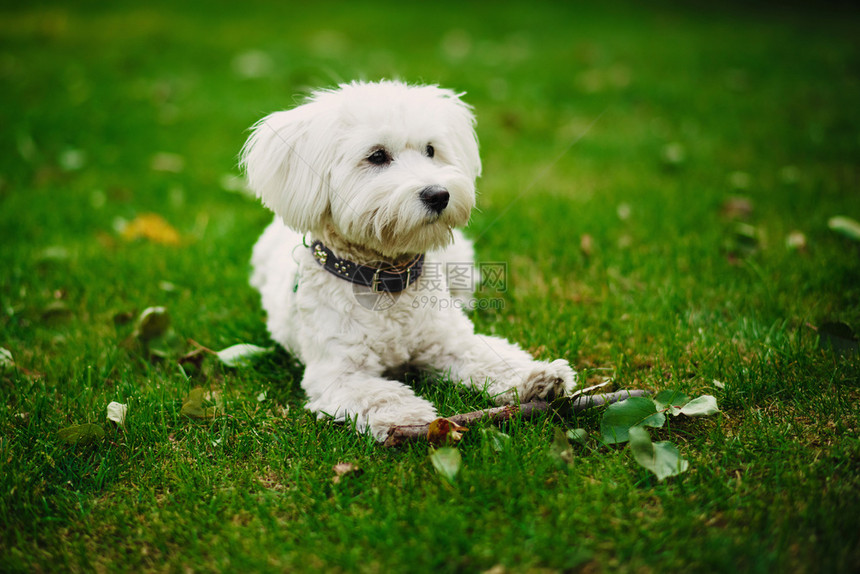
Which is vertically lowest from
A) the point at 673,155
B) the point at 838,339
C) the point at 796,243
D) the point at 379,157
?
the point at 838,339

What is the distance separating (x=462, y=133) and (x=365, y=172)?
58 centimetres

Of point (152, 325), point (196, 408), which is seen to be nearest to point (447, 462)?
point (196, 408)

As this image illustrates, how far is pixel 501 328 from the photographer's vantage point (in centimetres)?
305

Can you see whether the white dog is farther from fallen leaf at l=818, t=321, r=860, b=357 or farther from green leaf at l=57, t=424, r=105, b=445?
fallen leaf at l=818, t=321, r=860, b=357

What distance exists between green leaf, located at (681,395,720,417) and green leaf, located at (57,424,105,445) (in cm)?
220

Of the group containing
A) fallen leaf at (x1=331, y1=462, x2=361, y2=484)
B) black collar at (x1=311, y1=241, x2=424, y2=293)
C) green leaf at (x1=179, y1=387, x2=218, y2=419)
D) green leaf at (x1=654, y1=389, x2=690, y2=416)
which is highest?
black collar at (x1=311, y1=241, x2=424, y2=293)

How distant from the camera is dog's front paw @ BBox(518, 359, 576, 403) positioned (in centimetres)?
229

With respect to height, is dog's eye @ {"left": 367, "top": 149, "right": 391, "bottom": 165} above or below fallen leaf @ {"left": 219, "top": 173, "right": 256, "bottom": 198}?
above

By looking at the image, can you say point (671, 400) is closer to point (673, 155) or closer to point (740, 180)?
point (740, 180)

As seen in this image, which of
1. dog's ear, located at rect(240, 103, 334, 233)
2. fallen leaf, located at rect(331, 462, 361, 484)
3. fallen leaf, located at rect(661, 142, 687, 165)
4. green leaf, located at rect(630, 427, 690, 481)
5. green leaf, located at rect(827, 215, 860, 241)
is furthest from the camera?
fallen leaf, located at rect(661, 142, 687, 165)

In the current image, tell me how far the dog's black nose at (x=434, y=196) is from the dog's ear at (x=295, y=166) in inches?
16.3

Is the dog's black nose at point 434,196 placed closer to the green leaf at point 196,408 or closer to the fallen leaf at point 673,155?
the green leaf at point 196,408

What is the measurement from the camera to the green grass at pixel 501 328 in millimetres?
1832

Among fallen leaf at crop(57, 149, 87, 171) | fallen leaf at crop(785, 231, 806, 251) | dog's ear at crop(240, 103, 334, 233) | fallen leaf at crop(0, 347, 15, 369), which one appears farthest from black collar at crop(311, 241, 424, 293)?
fallen leaf at crop(57, 149, 87, 171)
